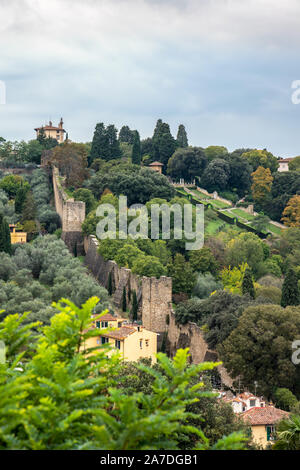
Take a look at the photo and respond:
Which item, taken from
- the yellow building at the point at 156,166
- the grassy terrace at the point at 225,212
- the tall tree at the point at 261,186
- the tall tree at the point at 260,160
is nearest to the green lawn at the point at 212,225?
the grassy terrace at the point at 225,212

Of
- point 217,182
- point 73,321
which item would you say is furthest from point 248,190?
point 73,321

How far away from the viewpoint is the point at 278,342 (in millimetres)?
24875

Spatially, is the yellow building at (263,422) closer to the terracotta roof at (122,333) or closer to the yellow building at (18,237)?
the terracotta roof at (122,333)

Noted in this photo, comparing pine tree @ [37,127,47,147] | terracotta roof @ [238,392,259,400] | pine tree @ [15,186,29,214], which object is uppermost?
pine tree @ [37,127,47,147]

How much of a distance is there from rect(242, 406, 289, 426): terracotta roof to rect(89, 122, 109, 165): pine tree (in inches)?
1585

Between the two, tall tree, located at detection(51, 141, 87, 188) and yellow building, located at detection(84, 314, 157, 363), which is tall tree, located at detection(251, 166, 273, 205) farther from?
yellow building, located at detection(84, 314, 157, 363)

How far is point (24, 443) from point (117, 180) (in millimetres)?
40538

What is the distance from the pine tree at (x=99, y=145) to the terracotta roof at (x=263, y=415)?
40.3 m

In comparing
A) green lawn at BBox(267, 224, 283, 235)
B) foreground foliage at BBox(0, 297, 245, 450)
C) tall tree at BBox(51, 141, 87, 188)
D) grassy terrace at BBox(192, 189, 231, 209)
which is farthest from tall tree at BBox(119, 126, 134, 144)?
foreground foliage at BBox(0, 297, 245, 450)

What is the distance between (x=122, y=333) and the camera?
27625mm

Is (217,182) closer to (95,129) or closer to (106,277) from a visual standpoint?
(95,129)

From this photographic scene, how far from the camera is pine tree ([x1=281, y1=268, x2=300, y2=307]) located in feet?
107

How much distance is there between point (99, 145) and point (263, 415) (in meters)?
41.3

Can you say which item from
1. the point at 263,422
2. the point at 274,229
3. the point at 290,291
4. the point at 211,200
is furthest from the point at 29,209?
the point at 263,422
